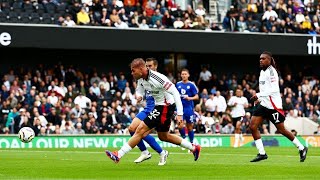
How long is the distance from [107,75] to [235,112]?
7.01m

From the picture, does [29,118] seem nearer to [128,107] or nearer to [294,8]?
[128,107]

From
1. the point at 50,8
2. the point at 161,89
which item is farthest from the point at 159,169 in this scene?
the point at 50,8

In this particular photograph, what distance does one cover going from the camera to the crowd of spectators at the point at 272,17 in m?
40.4

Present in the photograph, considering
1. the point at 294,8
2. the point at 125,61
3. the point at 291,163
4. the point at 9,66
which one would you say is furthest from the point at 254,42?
the point at 291,163

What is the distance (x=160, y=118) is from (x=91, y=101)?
59.9 ft

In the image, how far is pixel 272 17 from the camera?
41000 millimetres

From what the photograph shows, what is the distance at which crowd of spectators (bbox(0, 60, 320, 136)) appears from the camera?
3272cm

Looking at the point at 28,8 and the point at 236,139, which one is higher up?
the point at 28,8

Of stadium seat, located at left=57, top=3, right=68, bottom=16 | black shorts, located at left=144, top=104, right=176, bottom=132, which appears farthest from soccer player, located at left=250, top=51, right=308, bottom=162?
stadium seat, located at left=57, top=3, right=68, bottom=16

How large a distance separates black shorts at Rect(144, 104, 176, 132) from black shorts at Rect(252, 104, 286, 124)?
270 centimetres

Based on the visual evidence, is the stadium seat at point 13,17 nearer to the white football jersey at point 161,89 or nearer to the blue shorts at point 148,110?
the blue shorts at point 148,110

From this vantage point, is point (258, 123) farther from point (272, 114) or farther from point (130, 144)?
point (130, 144)

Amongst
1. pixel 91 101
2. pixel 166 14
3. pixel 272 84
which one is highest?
pixel 166 14

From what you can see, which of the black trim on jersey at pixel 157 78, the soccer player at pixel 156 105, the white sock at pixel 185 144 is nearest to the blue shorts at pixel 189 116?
the white sock at pixel 185 144
